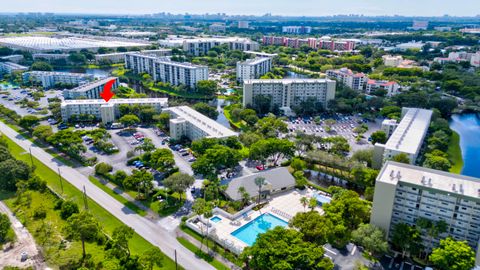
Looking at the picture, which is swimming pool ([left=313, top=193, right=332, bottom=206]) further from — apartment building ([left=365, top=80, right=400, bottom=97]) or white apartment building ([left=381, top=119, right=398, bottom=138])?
apartment building ([left=365, top=80, right=400, bottom=97])

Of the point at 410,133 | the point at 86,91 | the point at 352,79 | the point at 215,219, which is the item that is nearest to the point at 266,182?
the point at 215,219

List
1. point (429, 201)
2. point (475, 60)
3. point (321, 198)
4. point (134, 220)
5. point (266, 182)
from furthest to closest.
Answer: point (475, 60) < point (266, 182) < point (321, 198) < point (134, 220) < point (429, 201)

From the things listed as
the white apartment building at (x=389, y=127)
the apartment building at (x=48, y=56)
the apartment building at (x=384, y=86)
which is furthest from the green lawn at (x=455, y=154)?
the apartment building at (x=48, y=56)

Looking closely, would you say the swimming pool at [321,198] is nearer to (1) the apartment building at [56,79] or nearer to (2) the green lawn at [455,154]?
(2) the green lawn at [455,154]

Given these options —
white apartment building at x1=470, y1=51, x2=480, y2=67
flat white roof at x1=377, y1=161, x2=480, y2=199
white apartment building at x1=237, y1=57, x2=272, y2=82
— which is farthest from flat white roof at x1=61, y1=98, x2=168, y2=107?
white apartment building at x1=470, y1=51, x2=480, y2=67

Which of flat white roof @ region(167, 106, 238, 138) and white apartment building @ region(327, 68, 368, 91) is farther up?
white apartment building @ region(327, 68, 368, 91)

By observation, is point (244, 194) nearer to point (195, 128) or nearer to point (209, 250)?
point (209, 250)
